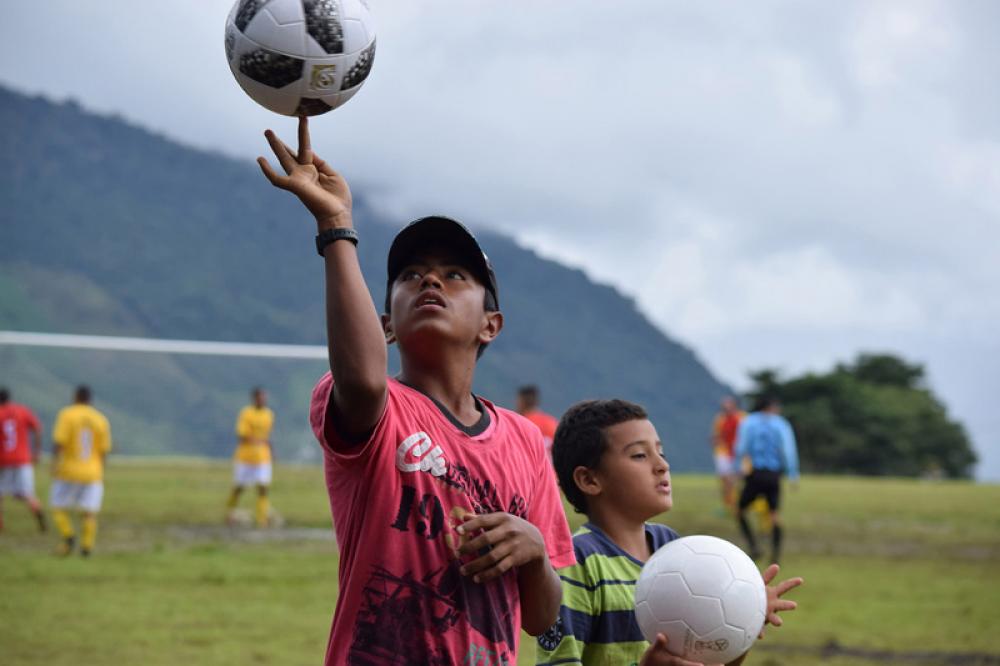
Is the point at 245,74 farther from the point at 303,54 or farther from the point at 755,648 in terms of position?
the point at 755,648

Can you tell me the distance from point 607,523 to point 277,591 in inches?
325

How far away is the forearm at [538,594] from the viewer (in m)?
3.12

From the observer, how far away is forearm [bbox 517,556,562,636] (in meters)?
3.12

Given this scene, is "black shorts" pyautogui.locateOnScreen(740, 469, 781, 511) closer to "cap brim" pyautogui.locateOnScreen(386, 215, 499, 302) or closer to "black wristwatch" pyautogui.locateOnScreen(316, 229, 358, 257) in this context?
"cap brim" pyautogui.locateOnScreen(386, 215, 499, 302)

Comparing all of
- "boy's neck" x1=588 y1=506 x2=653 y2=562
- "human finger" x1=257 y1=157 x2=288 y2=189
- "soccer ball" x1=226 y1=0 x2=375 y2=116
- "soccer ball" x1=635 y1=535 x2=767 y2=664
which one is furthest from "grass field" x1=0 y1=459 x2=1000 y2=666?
"human finger" x1=257 y1=157 x2=288 y2=189

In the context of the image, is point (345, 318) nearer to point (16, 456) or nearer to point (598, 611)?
point (598, 611)

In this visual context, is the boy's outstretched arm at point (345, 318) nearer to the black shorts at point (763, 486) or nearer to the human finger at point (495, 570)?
the human finger at point (495, 570)

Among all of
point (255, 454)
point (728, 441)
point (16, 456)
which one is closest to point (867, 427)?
point (728, 441)

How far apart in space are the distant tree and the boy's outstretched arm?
274 ft

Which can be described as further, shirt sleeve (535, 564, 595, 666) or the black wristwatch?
shirt sleeve (535, 564, 595, 666)

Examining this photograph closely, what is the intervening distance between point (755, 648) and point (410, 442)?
716 centimetres

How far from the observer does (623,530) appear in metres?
4.19

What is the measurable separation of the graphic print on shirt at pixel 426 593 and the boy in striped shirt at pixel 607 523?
2.27 feet

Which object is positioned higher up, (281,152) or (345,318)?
(281,152)
